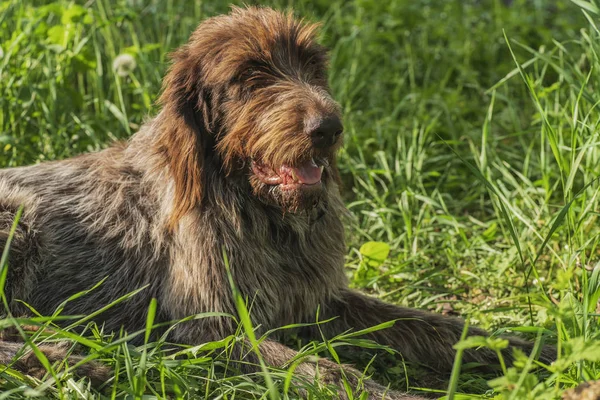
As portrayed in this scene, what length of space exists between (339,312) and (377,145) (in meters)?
1.95

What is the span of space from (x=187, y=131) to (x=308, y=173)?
55cm

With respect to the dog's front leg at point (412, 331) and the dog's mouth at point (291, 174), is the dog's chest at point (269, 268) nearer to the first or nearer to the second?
the dog's front leg at point (412, 331)

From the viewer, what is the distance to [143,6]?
6.71 meters

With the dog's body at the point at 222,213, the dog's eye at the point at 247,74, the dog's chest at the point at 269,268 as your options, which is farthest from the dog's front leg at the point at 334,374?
the dog's eye at the point at 247,74

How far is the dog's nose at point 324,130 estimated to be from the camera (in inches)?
133

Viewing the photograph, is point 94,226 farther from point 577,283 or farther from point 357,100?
point 357,100

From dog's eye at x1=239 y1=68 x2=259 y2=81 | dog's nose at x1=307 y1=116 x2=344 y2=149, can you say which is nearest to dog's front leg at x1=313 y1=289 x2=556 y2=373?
dog's nose at x1=307 y1=116 x2=344 y2=149

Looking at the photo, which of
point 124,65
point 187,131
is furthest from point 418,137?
point 187,131

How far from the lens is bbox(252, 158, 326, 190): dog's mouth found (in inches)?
141

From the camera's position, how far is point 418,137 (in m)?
5.77

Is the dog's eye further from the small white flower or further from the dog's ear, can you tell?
the small white flower

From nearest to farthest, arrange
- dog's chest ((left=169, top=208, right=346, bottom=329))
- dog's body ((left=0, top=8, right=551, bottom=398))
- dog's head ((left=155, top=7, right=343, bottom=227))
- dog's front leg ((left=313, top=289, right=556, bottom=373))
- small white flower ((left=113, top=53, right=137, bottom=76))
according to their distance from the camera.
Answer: dog's head ((left=155, top=7, right=343, bottom=227)), dog's body ((left=0, top=8, right=551, bottom=398)), dog's chest ((left=169, top=208, right=346, bottom=329)), dog's front leg ((left=313, top=289, right=556, bottom=373)), small white flower ((left=113, top=53, right=137, bottom=76))

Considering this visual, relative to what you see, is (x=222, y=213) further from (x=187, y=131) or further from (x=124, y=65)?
(x=124, y=65)

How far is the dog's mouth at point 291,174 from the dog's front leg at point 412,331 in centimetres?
75
